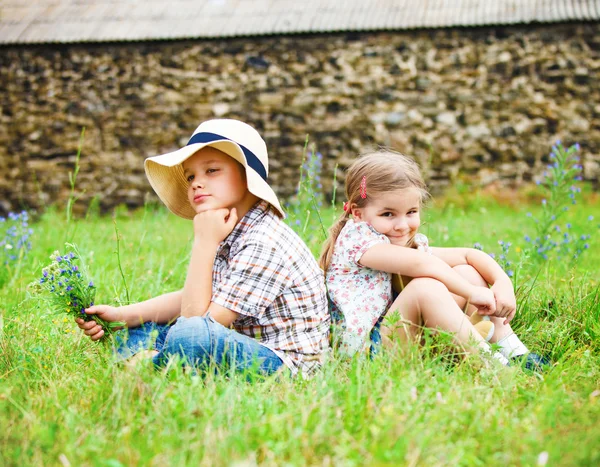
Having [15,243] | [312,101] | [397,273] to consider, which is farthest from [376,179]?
[312,101]

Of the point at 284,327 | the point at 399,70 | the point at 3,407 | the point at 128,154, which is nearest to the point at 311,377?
the point at 284,327

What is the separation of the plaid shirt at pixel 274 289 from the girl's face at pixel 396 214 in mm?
287

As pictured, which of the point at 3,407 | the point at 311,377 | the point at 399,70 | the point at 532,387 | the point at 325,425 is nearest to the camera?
the point at 325,425

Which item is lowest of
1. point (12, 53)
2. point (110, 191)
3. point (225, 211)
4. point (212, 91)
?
point (110, 191)

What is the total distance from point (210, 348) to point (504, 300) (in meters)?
1.07

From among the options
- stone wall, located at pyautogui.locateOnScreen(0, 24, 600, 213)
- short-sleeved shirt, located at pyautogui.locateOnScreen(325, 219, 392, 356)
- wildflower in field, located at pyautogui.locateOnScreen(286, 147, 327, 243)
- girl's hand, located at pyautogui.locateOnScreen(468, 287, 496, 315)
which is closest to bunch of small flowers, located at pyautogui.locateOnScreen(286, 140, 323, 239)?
wildflower in field, located at pyautogui.locateOnScreen(286, 147, 327, 243)

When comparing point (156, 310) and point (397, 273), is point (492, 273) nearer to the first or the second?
point (397, 273)

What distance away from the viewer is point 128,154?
873 cm

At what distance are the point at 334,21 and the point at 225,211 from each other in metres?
6.60

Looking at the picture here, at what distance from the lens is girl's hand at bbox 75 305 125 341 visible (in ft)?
7.07

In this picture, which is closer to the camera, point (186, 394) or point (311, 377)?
point (186, 394)

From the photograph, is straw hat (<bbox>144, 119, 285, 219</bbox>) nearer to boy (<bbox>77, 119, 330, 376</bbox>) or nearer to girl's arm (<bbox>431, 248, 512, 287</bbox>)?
boy (<bbox>77, 119, 330, 376</bbox>)

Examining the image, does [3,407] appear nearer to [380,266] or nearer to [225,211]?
[225,211]

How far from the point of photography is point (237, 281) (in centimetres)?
208
